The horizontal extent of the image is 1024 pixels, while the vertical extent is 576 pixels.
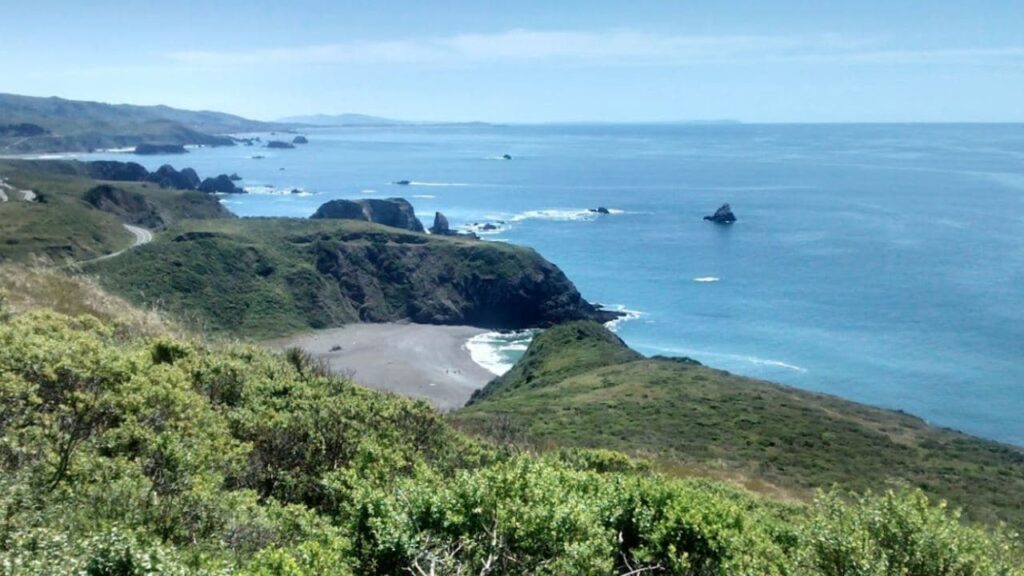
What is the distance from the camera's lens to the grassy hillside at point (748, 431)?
1578 inches

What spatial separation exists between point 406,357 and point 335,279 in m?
25.1

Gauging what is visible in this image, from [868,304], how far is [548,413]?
59.8 metres

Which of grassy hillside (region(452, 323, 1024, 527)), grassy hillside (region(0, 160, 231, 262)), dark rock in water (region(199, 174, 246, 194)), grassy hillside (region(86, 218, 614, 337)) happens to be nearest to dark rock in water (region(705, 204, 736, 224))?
grassy hillside (region(86, 218, 614, 337))

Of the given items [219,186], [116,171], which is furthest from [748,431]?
[219,186]

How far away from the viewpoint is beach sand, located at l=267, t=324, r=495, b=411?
71.2 meters

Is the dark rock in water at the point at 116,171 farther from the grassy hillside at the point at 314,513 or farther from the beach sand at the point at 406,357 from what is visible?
Result: the grassy hillside at the point at 314,513

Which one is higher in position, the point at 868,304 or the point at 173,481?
the point at 173,481

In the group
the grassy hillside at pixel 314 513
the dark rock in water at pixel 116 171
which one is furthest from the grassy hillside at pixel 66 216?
the grassy hillside at pixel 314 513

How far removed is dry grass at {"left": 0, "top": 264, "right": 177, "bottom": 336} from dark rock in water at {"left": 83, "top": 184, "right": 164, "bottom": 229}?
76.0 metres

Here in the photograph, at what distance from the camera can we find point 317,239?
356 ft

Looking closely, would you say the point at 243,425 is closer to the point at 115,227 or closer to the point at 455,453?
the point at 455,453

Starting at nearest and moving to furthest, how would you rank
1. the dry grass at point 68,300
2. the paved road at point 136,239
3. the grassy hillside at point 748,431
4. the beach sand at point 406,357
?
1. the dry grass at point 68,300
2. the grassy hillside at point 748,431
3. the beach sand at point 406,357
4. the paved road at point 136,239

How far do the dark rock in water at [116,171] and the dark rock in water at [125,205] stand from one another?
52744mm

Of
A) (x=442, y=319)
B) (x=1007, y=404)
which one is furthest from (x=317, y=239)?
(x=1007, y=404)
